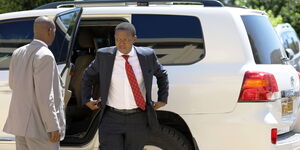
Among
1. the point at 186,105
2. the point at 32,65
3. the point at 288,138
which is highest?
the point at 32,65

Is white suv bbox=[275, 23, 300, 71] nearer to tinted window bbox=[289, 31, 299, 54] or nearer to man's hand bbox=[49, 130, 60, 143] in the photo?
tinted window bbox=[289, 31, 299, 54]

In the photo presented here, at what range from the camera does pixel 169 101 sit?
17.6 ft

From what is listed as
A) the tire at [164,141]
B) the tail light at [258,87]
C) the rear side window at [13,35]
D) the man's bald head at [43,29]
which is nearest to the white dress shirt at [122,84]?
the man's bald head at [43,29]

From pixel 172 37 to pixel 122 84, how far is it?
→ 0.95m

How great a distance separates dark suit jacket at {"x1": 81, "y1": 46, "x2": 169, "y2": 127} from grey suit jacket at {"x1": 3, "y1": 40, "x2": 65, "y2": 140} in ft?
1.24

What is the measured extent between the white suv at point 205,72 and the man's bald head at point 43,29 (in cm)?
69

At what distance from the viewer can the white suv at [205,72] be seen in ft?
17.0

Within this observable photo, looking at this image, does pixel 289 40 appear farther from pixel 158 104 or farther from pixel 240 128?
pixel 158 104

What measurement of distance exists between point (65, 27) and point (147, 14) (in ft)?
2.58

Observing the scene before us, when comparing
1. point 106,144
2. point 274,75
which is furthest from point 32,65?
point 274,75

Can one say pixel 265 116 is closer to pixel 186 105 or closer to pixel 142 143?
pixel 186 105

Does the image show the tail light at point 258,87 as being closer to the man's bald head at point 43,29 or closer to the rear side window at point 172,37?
the rear side window at point 172,37

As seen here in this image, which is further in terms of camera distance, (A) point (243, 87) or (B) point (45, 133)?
(A) point (243, 87)

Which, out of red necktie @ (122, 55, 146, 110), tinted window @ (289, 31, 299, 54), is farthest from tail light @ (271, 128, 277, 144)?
→ tinted window @ (289, 31, 299, 54)
